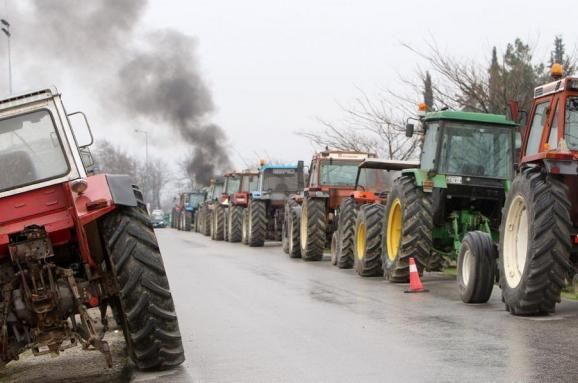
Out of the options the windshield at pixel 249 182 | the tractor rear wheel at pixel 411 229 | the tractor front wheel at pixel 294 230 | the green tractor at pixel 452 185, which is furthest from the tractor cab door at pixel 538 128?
the windshield at pixel 249 182

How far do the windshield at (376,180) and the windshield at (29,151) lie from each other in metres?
13.3

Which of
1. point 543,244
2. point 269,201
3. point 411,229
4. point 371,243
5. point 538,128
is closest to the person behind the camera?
point 543,244

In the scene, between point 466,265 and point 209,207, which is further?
point 209,207

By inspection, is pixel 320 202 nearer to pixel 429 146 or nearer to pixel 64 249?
pixel 429 146

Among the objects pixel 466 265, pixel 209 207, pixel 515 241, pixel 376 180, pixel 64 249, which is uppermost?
pixel 64 249

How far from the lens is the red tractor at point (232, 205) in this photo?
30781mm

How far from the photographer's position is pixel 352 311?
35.2 ft

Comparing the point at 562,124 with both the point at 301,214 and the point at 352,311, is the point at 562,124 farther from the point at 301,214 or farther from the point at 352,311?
the point at 301,214

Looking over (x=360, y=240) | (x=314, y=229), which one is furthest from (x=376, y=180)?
(x=360, y=240)

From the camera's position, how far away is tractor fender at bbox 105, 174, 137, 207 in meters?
6.96

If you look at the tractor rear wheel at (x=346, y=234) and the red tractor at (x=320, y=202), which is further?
the red tractor at (x=320, y=202)

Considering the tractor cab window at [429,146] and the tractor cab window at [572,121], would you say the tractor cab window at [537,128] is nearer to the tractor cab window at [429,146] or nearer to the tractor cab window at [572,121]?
the tractor cab window at [572,121]

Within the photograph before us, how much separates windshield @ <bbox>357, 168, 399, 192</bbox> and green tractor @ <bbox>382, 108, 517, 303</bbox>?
528cm

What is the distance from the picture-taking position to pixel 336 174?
2147 cm
